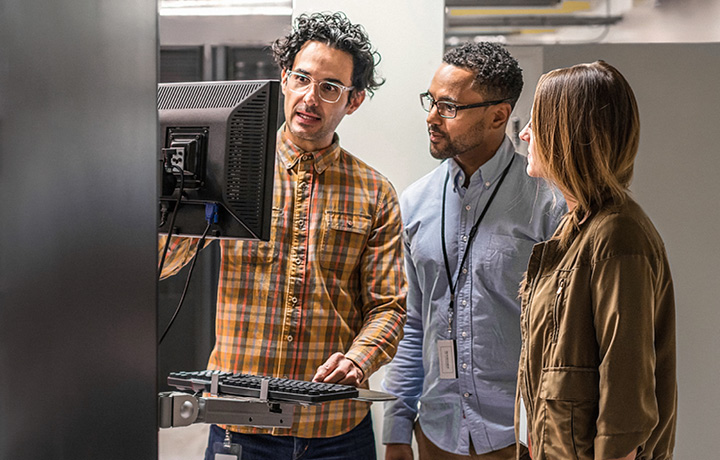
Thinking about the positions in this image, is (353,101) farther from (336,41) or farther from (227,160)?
(227,160)

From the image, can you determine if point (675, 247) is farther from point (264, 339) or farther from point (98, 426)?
point (98, 426)

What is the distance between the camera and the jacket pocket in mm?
1433

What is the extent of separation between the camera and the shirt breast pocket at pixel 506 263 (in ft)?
7.48

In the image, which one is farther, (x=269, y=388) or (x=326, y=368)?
(x=326, y=368)

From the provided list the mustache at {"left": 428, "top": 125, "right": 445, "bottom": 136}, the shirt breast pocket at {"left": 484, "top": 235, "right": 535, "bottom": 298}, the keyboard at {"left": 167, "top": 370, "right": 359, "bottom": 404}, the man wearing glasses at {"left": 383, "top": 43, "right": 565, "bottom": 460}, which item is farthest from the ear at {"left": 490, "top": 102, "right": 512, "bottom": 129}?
the keyboard at {"left": 167, "top": 370, "right": 359, "bottom": 404}

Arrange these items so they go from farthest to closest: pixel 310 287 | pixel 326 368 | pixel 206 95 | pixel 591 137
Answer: pixel 310 287 → pixel 326 368 → pixel 206 95 → pixel 591 137

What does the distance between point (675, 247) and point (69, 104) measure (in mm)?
2725

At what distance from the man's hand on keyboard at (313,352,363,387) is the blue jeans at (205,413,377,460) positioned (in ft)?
0.84

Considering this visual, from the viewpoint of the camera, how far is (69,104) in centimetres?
72

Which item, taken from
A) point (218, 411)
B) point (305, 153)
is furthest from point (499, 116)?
point (218, 411)

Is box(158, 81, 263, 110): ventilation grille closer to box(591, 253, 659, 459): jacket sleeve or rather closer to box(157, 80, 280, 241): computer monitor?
box(157, 80, 280, 241): computer monitor

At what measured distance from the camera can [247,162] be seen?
1550 millimetres

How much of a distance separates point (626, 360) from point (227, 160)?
0.88 m

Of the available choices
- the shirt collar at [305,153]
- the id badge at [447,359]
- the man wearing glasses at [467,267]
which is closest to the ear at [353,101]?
the shirt collar at [305,153]
